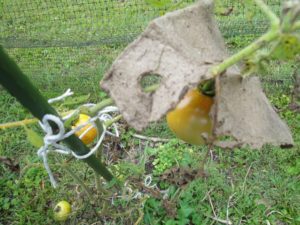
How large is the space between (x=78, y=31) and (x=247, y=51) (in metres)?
2.24

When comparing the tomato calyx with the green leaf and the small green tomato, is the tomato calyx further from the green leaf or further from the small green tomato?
the small green tomato

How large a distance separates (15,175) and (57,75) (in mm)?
738

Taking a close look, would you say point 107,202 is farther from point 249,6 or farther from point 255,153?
point 249,6

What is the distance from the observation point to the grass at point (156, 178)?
1751 mm

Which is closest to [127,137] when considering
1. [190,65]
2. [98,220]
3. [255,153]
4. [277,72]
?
[98,220]

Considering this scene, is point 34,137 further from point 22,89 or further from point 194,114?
point 194,114

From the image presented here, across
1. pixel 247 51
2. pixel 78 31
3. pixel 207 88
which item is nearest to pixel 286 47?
pixel 247 51

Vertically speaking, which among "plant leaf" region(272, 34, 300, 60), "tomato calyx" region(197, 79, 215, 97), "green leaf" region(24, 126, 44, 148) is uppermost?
"plant leaf" region(272, 34, 300, 60)

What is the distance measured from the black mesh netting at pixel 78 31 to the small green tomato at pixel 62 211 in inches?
35.3

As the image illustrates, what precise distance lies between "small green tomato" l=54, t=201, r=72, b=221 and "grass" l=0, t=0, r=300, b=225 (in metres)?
0.04

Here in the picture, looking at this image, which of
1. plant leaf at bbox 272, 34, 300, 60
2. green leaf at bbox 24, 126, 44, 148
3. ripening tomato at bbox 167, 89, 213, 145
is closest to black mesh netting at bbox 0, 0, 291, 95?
green leaf at bbox 24, 126, 44, 148

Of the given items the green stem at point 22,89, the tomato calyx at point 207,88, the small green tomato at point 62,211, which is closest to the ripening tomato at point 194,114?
the tomato calyx at point 207,88

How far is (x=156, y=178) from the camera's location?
6.29 ft

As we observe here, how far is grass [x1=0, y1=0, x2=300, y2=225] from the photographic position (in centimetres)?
175
